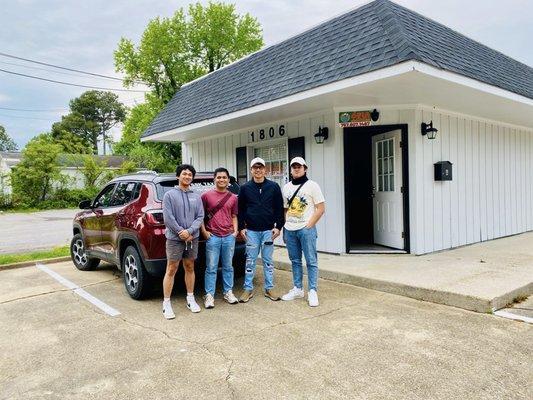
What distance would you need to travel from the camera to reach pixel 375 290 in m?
5.86

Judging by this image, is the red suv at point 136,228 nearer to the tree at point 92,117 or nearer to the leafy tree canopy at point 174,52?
the leafy tree canopy at point 174,52

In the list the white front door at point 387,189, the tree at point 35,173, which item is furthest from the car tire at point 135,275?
the tree at point 35,173

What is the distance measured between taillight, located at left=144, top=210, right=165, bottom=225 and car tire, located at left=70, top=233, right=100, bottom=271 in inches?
117

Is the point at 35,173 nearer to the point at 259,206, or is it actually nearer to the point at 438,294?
the point at 259,206

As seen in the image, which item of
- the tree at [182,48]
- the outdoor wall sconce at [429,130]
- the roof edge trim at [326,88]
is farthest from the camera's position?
the tree at [182,48]

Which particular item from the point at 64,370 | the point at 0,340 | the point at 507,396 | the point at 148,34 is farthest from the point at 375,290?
the point at 148,34

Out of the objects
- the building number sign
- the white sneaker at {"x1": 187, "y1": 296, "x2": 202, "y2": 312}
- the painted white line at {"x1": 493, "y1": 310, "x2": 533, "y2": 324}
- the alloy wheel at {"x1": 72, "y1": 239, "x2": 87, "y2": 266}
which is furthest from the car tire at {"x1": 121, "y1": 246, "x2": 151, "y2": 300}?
the building number sign

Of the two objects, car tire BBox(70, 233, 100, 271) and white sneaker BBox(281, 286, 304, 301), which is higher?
car tire BBox(70, 233, 100, 271)

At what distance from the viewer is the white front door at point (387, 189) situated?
26.4ft

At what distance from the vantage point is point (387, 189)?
8.41 m

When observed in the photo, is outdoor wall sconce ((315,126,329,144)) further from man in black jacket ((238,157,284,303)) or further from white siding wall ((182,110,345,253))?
man in black jacket ((238,157,284,303))

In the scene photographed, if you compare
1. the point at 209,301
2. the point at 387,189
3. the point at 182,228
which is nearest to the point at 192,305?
the point at 209,301

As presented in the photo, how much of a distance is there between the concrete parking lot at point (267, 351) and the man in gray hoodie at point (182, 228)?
42 centimetres

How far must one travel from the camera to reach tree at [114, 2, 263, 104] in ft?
105
